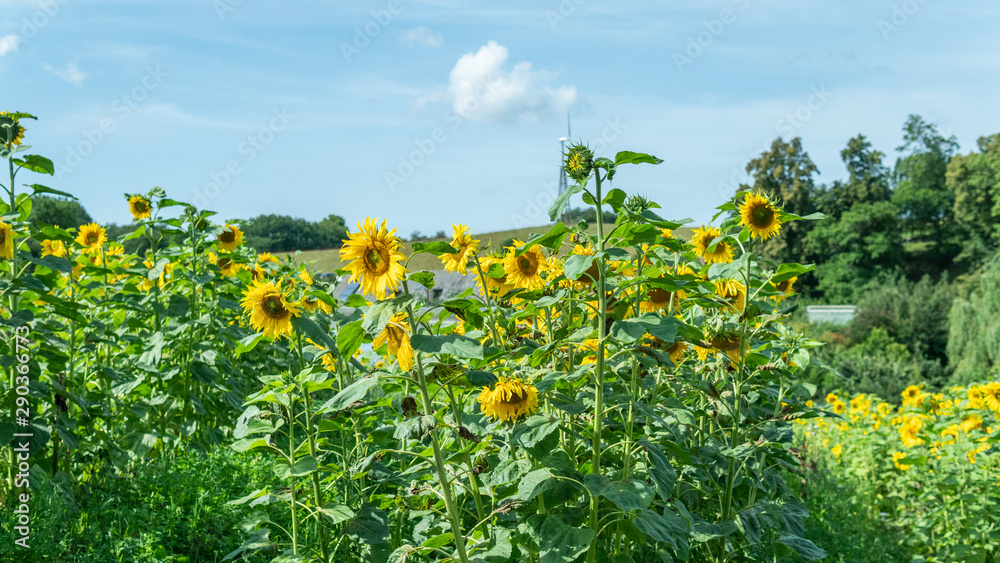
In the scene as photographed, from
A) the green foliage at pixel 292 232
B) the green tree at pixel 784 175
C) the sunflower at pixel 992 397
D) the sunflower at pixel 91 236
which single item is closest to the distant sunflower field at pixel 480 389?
the sunflower at pixel 91 236

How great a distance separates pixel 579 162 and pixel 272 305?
3.67 ft

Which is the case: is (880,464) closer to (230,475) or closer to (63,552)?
(230,475)

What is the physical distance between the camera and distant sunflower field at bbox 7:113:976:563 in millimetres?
1950

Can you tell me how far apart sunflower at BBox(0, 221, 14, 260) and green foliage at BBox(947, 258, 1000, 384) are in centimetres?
1688

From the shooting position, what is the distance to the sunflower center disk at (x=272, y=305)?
7.75ft

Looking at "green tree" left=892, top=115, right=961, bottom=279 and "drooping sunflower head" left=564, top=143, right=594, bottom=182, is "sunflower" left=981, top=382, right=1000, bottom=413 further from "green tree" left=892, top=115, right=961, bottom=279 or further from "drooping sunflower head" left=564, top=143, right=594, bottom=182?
"green tree" left=892, top=115, right=961, bottom=279

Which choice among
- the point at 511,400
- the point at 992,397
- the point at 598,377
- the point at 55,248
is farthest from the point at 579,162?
the point at 992,397

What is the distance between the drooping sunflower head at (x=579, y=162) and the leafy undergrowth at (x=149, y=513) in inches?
74.4

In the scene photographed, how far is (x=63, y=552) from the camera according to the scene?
291 cm

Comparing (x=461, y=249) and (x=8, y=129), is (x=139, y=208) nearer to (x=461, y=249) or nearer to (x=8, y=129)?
(x=8, y=129)

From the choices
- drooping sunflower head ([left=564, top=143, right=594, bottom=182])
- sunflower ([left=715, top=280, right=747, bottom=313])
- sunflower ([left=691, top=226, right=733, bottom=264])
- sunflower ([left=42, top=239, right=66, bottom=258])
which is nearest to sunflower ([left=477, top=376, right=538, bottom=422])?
drooping sunflower head ([left=564, top=143, right=594, bottom=182])

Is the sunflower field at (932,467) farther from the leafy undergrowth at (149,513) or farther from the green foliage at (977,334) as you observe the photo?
the green foliage at (977,334)

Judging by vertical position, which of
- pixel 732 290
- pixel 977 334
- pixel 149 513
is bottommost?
pixel 977 334

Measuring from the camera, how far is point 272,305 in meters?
A: 2.37
